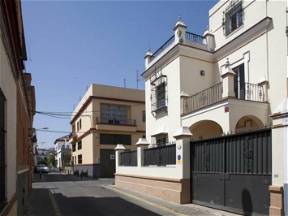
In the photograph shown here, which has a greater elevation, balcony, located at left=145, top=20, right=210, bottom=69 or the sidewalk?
balcony, located at left=145, top=20, right=210, bottom=69

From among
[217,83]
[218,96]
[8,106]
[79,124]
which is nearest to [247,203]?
[8,106]

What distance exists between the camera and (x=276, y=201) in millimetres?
9438

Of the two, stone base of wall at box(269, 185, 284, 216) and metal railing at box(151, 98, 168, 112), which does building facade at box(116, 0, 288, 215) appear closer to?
metal railing at box(151, 98, 168, 112)

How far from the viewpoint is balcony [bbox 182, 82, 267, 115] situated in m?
16.8

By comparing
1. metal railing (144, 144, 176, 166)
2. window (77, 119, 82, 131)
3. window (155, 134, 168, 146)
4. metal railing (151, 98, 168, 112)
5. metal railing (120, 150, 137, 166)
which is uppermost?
metal railing (151, 98, 168, 112)

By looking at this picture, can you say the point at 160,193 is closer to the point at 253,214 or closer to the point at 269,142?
the point at 253,214

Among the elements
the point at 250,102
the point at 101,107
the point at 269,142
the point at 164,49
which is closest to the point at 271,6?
the point at 250,102

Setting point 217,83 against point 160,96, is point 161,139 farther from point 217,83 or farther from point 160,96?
point 217,83

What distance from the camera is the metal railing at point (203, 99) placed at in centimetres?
1798

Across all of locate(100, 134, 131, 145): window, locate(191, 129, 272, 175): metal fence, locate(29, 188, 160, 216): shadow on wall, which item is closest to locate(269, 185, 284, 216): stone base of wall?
locate(191, 129, 272, 175): metal fence

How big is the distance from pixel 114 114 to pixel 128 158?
1912cm

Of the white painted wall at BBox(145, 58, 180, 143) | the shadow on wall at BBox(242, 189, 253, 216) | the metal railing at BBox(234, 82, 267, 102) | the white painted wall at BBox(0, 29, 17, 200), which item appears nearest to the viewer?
the white painted wall at BBox(0, 29, 17, 200)

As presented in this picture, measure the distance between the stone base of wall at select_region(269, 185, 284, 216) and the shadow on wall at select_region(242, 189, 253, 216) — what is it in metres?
1.37

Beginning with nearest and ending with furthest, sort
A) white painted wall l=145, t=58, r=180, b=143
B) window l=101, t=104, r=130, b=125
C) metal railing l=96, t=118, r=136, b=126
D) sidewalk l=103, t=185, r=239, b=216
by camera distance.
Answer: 1. sidewalk l=103, t=185, r=239, b=216
2. white painted wall l=145, t=58, r=180, b=143
3. metal railing l=96, t=118, r=136, b=126
4. window l=101, t=104, r=130, b=125
